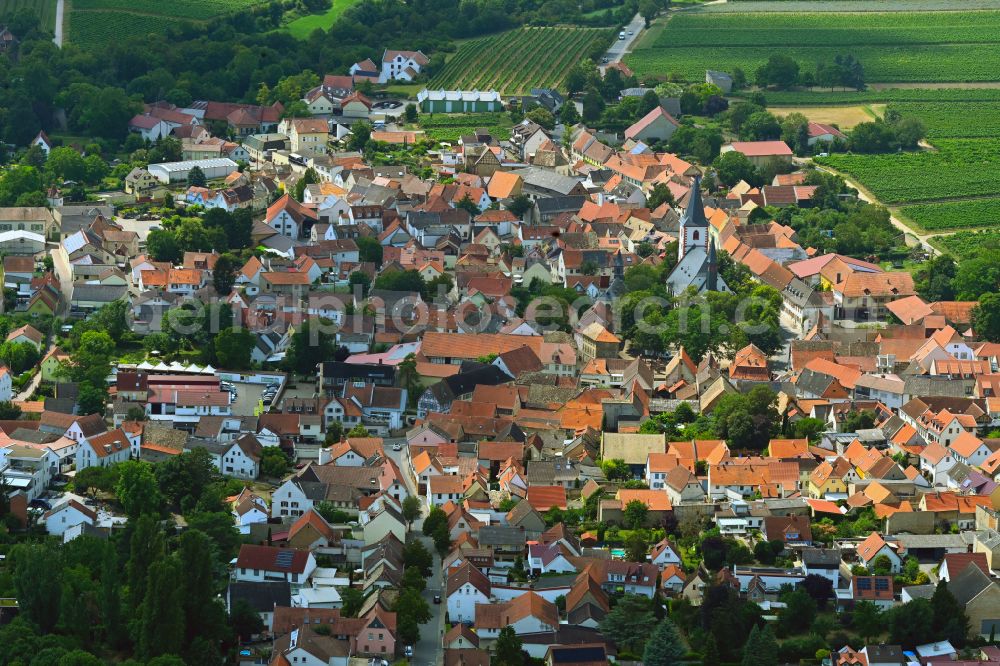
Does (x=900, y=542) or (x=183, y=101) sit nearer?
(x=900, y=542)

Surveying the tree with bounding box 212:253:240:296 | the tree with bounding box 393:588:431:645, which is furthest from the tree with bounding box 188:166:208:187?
the tree with bounding box 393:588:431:645

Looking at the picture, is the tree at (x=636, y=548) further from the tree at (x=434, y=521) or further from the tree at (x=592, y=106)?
the tree at (x=592, y=106)

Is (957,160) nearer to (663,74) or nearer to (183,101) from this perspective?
(663,74)

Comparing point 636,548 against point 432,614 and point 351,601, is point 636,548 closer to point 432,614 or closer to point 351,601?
point 432,614

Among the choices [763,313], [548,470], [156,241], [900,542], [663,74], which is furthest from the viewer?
[663,74]

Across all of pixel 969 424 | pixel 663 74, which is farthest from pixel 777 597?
pixel 663 74

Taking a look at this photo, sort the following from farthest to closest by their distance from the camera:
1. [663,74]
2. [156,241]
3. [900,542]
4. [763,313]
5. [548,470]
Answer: [663,74] < [156,241] < [763,313] < [548,470] < [900,542]

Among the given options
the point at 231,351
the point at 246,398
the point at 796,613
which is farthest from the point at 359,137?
the point at 796,613
